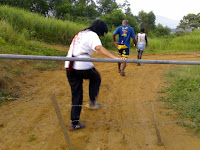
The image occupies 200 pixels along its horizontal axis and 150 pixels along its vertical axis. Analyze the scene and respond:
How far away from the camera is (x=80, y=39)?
311cm

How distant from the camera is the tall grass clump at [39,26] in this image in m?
10.6

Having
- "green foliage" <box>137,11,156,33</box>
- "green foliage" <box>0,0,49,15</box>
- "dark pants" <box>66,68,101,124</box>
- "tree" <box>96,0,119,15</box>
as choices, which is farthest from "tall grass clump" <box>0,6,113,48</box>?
"green foliage" <box>137,11,156,33</box>

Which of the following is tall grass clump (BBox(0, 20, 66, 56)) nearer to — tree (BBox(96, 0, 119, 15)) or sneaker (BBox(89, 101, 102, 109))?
sneaker (BBox(89, 101, 102, 109))

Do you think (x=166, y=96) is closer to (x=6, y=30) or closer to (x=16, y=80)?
(x=16, y=80)

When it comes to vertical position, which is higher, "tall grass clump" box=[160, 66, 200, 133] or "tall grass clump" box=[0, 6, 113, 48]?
"tall grass clump" box=[0, 6, 113, 48]

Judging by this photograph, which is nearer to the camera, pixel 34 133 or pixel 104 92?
pixel 34 133

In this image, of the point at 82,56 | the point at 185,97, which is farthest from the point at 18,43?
the point at 185,97

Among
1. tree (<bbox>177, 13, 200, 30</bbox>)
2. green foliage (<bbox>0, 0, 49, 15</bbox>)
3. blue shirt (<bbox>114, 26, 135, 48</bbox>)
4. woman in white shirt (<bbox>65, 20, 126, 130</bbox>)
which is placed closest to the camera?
woman in white shirt (<bbox>65, 20, 126, 130</bbox>)

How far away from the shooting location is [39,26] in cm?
1170

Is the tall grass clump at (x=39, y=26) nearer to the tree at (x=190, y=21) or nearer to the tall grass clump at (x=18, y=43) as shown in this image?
the tall grass clump at (x=18, y=43)

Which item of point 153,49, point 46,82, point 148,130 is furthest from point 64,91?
point 153,49

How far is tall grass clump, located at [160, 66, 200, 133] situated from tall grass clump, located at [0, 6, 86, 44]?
7.37m

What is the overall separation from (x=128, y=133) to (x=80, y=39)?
5.35 feet

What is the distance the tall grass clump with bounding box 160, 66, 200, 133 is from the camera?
379 centimetres
